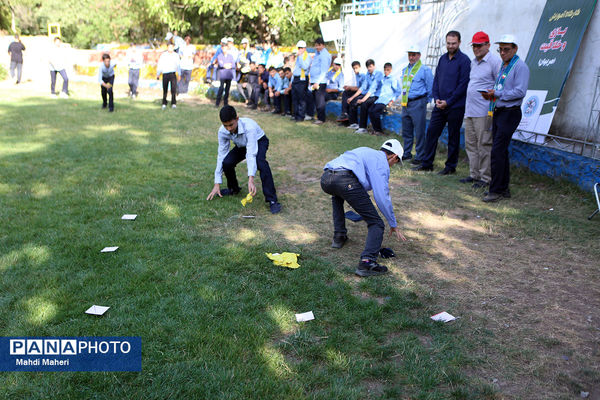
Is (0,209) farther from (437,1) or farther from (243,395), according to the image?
(437,1)

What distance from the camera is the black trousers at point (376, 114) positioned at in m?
11.7

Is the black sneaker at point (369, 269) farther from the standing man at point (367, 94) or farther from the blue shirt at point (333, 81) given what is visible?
the blue shirt at point (333, 81)

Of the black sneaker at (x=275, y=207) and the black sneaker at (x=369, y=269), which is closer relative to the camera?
the black sneaker at (x=369, y=269)

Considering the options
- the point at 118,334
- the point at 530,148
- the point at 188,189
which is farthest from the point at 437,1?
the point at 118,334

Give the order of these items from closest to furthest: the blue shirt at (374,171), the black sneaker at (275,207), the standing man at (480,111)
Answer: the blue shirt at (374,171) < the black sneaker at (275,207) < the standing man at (480,111)

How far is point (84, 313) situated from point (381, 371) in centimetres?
225

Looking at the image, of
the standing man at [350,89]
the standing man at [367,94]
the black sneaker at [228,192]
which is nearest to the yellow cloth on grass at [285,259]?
the black sneaker at [228,192]

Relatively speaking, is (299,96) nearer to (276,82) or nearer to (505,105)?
(276,82)

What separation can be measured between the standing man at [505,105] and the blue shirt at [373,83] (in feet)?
17.1

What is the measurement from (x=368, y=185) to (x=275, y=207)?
1.91m

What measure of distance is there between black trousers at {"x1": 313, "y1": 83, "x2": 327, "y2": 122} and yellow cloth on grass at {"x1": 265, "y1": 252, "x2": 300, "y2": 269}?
30.5ft

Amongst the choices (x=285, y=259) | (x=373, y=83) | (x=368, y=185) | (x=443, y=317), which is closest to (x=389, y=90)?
(x=373, y=83)

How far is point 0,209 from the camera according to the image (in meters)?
6.03

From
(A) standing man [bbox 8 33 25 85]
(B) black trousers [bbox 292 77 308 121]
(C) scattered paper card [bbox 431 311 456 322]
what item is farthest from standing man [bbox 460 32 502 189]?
(A) standing man [bbox 8 33 25 85]
